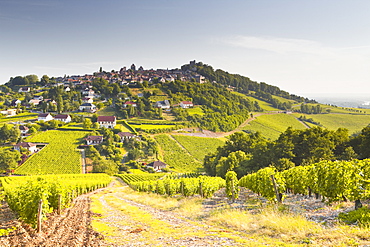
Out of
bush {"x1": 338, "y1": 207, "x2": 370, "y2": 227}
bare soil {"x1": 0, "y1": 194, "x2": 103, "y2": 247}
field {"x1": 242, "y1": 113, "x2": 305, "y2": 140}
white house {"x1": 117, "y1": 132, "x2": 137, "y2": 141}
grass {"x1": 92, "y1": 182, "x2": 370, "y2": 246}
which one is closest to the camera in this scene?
grass {"x1": 92, "y1": 182, "x2": 370, "y2": 246}

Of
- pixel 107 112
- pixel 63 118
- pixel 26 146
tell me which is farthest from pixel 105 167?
pixel 107 112

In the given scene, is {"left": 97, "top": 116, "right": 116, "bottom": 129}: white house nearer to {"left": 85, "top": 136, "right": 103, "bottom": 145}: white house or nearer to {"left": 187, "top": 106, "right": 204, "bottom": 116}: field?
{"left": 85, "top": 136, "right": 103, "bottom": 145}: white house

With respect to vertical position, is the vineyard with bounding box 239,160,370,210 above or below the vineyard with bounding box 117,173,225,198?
above

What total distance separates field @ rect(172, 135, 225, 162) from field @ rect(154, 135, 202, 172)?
10.1ft

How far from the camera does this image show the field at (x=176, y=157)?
90.3m

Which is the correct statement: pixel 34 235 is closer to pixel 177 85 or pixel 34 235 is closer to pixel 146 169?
pixel 146 169

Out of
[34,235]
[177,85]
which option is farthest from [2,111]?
[34,235]

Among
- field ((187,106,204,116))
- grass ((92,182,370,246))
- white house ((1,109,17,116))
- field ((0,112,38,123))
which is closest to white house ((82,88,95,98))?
field ((0,112,38,123))

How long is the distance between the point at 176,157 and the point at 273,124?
250 feet

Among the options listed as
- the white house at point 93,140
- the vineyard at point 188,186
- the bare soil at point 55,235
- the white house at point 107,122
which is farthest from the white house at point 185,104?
the bare soil at point 55,235

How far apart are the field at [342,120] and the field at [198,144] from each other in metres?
75.6

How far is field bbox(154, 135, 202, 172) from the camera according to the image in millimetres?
90312

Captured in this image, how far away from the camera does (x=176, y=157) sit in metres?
98.1

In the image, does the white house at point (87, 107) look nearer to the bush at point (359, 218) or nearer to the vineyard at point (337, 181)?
the vineyard at point (337, 181)
